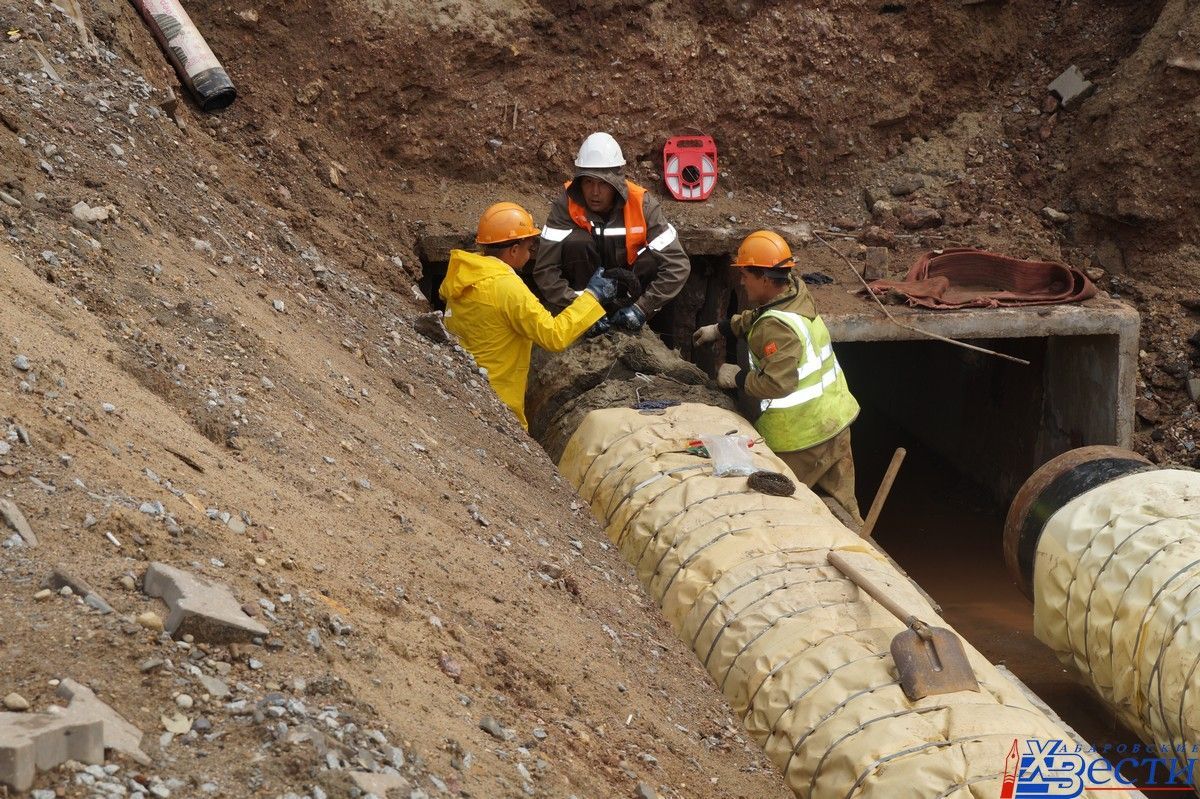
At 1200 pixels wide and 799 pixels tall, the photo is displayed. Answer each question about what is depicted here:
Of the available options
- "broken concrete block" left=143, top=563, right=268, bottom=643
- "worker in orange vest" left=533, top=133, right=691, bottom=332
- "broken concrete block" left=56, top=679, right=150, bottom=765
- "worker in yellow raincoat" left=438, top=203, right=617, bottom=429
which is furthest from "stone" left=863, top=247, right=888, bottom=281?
"broken concrete block" left=56, top=679, right=150, bottom=765

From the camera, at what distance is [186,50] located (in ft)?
24.9

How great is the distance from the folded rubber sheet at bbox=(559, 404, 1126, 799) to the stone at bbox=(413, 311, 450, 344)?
1088 mm

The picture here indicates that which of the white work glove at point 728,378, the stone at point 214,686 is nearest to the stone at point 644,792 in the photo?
the stone at point 214,686

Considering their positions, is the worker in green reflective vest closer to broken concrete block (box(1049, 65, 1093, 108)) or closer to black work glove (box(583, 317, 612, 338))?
black work glove (box(583, 317, 612, 338))

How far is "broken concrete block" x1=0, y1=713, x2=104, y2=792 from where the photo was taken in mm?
2342

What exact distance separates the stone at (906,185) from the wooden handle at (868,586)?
5835 millimetres

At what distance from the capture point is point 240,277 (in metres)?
5.89

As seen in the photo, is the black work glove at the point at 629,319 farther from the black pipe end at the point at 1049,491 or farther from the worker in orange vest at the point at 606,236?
the black pipe end at the point at 1049,491

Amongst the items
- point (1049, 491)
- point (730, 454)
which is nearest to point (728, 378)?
point (730, 454)

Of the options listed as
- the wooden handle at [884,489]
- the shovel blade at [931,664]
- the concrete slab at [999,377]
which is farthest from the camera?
the concrete slab at [999,377]

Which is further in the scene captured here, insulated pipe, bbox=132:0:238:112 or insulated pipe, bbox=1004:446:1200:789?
insulated pipe, bbox=132:0:238:112

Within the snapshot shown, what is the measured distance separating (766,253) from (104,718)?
4873 mm

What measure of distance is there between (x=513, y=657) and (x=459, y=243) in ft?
17.7

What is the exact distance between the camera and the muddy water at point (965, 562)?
706 cm
